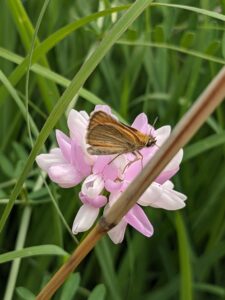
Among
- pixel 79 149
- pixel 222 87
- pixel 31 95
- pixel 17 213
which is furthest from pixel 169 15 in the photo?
pixel 222 87

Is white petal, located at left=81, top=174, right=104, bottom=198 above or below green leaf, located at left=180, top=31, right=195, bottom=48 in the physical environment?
below

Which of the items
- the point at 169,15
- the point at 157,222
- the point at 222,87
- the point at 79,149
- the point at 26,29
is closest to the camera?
the point at 222,87

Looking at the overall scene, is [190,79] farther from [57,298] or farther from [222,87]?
[222,87]

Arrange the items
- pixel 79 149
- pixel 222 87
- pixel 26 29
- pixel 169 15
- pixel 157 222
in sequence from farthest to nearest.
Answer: pixel 157 222 < pixel 169 15 < pixel 26 29 < pixel 79 149 < pixel 222 87

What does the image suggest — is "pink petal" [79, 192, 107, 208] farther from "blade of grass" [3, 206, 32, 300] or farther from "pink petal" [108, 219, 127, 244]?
"blade of grass" [3, 206, 32, 300]

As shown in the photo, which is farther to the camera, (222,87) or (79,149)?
(79,149)

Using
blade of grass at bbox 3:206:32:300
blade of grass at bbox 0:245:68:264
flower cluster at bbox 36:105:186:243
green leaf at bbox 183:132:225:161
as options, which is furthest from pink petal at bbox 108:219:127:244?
green leaf at bbox 183:132:225:161

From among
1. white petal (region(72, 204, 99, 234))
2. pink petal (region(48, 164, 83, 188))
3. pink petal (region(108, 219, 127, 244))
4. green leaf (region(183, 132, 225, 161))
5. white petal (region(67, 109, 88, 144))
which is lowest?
pink petal (region(108, 219, 127, 244))
